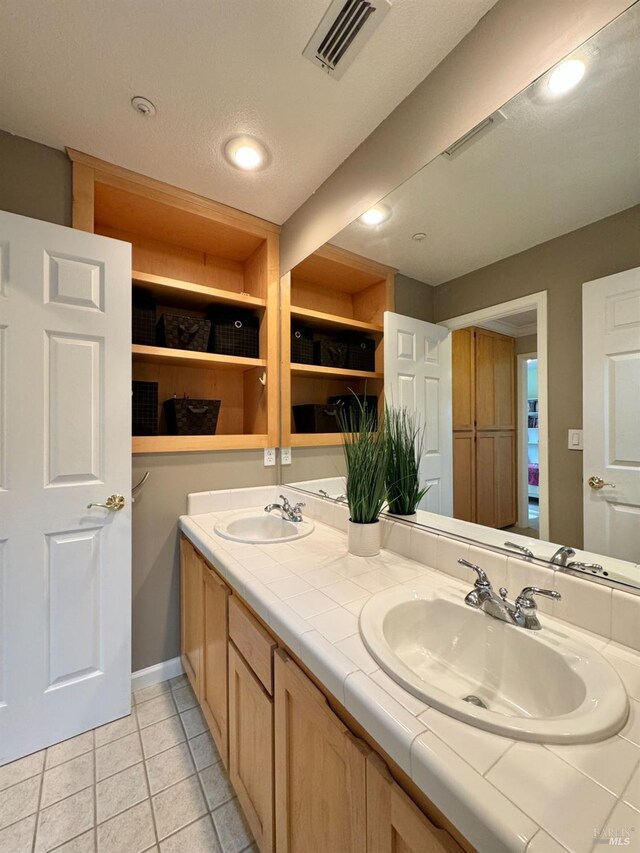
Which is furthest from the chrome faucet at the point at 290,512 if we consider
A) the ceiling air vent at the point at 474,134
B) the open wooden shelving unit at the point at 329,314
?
the ceiling air vent at the point at 474,134

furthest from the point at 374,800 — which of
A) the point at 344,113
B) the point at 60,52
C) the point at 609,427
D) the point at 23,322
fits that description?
the point at 60,52

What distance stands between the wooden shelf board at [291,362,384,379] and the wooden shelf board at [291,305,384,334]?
0.20 meters

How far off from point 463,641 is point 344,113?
176 centimetres

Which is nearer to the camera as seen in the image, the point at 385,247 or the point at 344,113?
the point at 344,113

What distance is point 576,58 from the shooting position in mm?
859

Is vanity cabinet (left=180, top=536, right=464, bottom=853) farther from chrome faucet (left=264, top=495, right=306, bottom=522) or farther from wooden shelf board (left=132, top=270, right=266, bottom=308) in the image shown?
wooden shelf board (left=132, top=270, right=266, bottom=308)

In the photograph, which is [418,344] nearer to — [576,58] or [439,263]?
[439,263]

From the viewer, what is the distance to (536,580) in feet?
2.84

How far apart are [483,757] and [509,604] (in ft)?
1.36

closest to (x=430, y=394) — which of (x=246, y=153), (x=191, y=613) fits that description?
(x=246, y=153)

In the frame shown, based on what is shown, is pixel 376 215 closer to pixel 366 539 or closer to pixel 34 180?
pixel 366 539

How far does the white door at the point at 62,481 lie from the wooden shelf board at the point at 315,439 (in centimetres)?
83

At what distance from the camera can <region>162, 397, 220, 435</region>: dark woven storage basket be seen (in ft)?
5.82

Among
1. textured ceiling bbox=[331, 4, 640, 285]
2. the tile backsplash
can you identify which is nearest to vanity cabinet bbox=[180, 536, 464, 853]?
the tile backsplash
